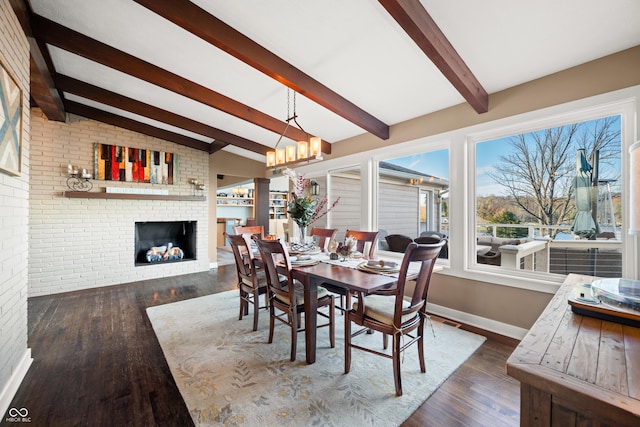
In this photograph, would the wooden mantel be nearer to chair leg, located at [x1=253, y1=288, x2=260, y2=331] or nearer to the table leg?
chair leg, located at [x1=253, y1=288, x2=260, y2=331]

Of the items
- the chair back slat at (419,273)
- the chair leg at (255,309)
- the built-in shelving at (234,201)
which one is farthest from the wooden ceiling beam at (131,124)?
the chair back slat at (419,273)

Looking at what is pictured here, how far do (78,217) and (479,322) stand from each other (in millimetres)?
6192

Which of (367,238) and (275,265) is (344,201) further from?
(275,265)

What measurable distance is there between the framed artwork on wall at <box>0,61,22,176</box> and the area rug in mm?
1916

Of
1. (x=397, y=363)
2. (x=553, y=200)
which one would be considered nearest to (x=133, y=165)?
(x=397, y=363)

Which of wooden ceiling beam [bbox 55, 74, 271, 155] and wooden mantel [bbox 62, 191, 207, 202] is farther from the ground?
Result: wooden ceiling beam [bbox 55, 74, 271, 155]

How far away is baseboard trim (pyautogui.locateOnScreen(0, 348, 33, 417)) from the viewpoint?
1.78 m

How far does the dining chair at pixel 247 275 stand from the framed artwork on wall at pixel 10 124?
164 centimetres

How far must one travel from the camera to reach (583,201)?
97.7 inches

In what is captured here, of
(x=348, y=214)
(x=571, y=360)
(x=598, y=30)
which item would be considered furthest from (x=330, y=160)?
(x=571, y=360)

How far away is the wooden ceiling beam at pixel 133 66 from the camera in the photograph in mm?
2758

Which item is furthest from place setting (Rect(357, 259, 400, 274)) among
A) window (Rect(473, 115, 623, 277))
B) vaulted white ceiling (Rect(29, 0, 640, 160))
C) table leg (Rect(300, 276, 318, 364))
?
vaulted white ceiling (Rect(29, 0, 640, 160))

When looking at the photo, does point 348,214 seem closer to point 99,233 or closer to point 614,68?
point 614,68

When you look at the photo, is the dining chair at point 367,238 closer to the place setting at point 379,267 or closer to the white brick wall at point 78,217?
the place setting at point 379,267
